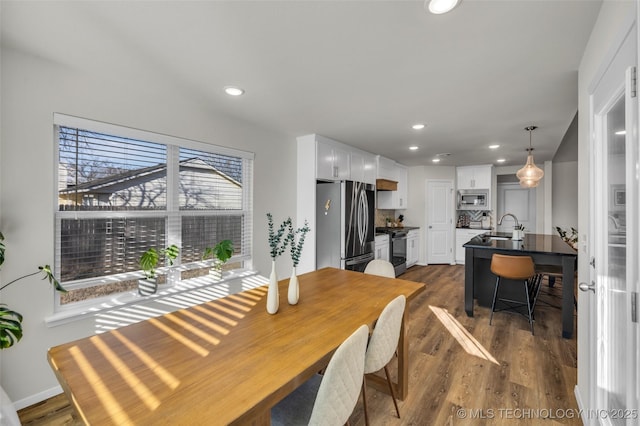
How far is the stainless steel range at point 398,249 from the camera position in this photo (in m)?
5.55

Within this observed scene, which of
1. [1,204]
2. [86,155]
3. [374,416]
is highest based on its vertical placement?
[86,155]

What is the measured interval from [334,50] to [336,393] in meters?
1.90

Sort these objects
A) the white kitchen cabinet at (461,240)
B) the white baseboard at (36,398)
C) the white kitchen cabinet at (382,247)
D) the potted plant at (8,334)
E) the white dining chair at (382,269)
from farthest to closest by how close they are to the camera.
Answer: the white kitchen cabinet at (461,240) < the white kitchen cabinet at (382,247) < the white dining chair at (382,269) < the white baseboard at (36,398) < the potted plant at (8,334)

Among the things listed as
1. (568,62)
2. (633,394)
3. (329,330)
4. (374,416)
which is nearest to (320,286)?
(329,330)

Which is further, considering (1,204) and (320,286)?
(320,286)

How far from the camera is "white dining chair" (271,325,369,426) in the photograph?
1.01 meters

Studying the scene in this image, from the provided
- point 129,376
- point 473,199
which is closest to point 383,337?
point 129,376

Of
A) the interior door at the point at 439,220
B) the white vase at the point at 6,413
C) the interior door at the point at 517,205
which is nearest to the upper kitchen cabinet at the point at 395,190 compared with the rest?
the interior door at the point at 439,220

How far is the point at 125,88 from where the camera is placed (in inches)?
93.4

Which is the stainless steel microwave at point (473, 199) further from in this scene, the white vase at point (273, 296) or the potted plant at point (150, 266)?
the white vase at point (273, 296)

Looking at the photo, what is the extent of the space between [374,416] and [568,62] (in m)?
2.76

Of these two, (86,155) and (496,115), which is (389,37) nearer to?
(496,115)

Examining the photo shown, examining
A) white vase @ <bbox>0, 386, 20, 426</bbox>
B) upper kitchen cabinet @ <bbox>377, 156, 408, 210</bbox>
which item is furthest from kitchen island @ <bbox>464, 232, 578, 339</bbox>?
white vase @ <bbox>0, 386, 20, 426</bbox>

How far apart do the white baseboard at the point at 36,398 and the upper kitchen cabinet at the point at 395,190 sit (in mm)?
5092
